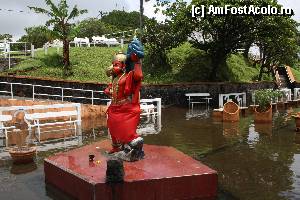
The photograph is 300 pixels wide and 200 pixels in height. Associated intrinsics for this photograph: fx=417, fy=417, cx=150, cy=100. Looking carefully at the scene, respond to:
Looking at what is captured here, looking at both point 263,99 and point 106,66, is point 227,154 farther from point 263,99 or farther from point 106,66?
point 106,66

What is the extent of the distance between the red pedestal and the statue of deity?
1.15ft

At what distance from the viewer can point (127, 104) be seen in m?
8.52

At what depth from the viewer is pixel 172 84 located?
23578 mm

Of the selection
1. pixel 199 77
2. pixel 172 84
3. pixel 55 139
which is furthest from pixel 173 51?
pixel 55 139

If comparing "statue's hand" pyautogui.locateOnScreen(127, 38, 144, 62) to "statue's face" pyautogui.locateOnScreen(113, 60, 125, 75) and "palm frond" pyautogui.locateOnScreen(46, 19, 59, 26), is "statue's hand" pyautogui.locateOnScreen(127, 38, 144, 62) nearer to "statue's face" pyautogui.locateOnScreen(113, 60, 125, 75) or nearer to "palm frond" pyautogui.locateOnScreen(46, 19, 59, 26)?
"statue's face" pyautogui.locateOnScreen(113, 60, 125, 75)

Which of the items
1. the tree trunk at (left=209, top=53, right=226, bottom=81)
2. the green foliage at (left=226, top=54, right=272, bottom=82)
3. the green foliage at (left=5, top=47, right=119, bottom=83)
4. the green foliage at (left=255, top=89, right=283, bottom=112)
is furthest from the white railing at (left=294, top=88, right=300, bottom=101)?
the green foliage at (left=5, top=47, right=119, bottom=83)

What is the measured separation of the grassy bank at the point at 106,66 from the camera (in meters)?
24.0

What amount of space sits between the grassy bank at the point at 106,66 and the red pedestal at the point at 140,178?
1548 cm

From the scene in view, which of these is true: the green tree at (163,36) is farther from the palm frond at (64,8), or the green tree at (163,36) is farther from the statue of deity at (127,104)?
the statue of deity at (127,104)

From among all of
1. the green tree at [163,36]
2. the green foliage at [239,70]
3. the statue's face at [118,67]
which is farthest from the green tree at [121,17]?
the statue's face at [118,67]

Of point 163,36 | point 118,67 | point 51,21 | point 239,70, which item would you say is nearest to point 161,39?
point 163,36

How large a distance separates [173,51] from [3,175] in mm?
19959

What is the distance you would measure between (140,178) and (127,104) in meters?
1.83

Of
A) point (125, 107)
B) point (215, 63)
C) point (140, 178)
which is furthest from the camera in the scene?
point (215, 63)
